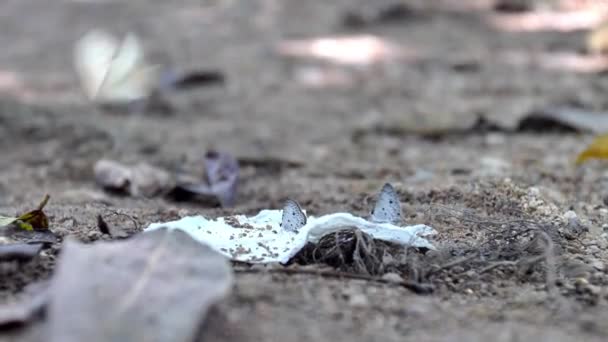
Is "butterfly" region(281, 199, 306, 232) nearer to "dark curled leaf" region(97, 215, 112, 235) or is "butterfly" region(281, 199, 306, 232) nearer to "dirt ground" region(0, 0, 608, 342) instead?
"dirt ground" region(0, 0, 608, 342)

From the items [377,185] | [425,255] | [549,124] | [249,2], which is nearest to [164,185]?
[377,185]

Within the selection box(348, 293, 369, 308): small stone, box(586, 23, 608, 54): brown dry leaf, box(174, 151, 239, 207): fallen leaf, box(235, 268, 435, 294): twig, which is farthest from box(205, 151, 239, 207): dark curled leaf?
box(586, 23, 608, 54): brown dry leaf

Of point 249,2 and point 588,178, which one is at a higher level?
point 249,2

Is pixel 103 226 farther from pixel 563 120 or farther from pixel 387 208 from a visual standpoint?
pixel 563 120

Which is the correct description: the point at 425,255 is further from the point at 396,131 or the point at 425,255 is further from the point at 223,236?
the point at 396,131

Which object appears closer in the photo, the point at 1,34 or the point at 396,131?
the point at 396,131

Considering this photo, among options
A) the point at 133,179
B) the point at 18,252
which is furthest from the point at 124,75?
the point at 18,252

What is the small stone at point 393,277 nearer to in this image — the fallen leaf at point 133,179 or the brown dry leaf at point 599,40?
the fallen leaf at point 133,179
